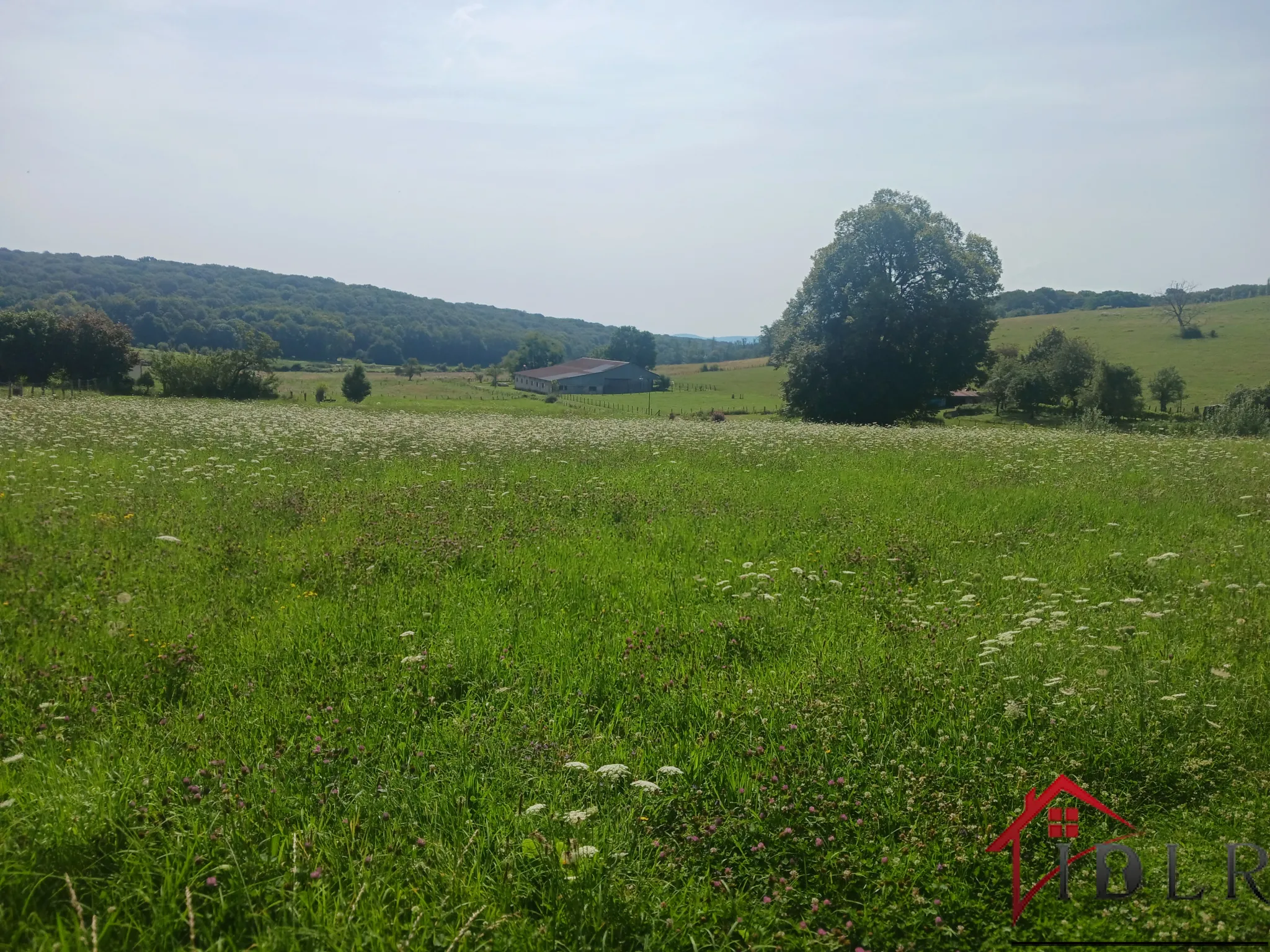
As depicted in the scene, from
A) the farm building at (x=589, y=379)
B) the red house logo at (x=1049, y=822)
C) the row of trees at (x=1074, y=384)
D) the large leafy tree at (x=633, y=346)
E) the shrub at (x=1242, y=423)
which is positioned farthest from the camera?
the large leafy tree at (x=633, y=346)

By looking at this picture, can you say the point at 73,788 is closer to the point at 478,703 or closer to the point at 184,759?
the point at 184,759

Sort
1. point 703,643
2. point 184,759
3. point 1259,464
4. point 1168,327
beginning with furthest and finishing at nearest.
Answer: point 1168,327, point 1259,464, point 703,643, point 184,759

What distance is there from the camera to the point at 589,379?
102250 mm

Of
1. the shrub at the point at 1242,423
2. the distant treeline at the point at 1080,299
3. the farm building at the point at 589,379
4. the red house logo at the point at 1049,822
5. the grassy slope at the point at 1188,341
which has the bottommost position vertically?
the red house logo at the point at 1049,822

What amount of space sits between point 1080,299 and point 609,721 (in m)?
201

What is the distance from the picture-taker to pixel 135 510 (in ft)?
32.6

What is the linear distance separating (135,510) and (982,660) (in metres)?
10.7

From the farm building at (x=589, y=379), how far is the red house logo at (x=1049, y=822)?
91533 millimetres

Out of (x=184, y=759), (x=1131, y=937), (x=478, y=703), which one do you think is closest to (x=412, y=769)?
(x=478, y=703)

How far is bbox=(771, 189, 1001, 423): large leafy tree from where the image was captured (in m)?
45.3

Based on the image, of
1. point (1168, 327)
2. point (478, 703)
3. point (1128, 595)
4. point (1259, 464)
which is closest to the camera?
point (478, 703)

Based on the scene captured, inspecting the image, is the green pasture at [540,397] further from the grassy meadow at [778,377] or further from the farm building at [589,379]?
the farm building at [589,379]

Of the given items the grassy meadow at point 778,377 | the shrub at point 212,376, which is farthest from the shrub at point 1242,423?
the shrub at point 212,376

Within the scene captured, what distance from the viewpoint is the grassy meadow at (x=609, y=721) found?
3.13m
